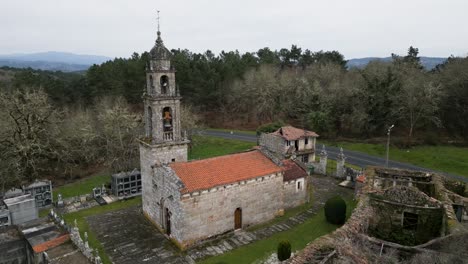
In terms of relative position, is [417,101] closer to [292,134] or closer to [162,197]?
[292,134]

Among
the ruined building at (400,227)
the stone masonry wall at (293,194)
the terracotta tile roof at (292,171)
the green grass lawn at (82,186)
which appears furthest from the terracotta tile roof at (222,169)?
the green grass lawn at (82,186)

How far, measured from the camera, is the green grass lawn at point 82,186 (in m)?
33.1

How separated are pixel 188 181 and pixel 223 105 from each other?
46350mm

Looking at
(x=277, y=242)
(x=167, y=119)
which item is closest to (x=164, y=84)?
(x=167, y=119)

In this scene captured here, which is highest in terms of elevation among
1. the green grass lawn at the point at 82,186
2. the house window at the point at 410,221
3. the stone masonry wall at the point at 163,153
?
A: the stone masonry wall at the point at 163,153

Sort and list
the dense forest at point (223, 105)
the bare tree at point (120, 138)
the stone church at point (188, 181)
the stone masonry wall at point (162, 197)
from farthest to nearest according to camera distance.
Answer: the bare tree at point (120, 138) → the dense forest at point (223, 105) → the stone church at point (188, 181) → the stone masonry wall at point (162, 197)

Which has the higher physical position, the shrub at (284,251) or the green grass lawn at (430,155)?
the green grass lawn at (430,155)

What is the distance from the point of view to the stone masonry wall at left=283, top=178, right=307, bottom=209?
91.1 ft

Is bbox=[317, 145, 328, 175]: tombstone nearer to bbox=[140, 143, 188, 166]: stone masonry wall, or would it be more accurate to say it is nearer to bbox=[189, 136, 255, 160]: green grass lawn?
bbox=[189, 136, 255, 160]: green grass lawn

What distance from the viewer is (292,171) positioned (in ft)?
93.8

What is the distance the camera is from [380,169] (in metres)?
23.7

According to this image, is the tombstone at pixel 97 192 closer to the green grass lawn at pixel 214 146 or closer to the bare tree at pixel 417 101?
the green grass lawn at pixel 214 146

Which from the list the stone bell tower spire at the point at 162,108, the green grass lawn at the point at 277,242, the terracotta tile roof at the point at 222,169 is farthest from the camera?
the stone bell tower spire at the point at 162,108

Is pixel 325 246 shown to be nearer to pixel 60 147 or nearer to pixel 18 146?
pixel 18 146
